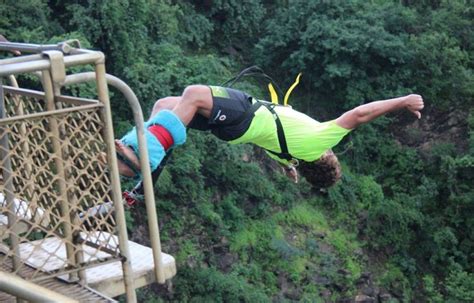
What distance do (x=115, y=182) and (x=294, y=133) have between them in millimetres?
1583

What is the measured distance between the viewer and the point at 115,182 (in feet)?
7.88

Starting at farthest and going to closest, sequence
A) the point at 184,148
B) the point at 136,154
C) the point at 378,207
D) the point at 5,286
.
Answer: the point at 378,207
the point at 184,148
the point at 136,154
the point at 5,286


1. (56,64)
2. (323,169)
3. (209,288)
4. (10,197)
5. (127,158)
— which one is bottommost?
(209,288)

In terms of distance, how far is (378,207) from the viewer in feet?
39.1

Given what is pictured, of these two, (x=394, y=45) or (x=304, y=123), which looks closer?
(x=304, y=123)

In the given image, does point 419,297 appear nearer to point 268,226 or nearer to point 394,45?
point 268,226

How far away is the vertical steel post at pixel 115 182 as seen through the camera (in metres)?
2.35

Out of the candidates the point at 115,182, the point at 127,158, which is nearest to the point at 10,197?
the point at 115,182

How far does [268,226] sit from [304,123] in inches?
289

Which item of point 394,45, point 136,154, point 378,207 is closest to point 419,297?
point 378,207

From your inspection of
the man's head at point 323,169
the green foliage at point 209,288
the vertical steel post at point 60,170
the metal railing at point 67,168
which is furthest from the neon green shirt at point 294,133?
the green foliage at point 209,288

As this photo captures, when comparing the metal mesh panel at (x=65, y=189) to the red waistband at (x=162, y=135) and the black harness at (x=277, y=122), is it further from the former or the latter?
the black harness at (x=277, y=122)

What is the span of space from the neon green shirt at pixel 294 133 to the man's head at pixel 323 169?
0.21 metres

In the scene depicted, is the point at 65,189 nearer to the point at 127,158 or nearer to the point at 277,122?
the point at 127,158
